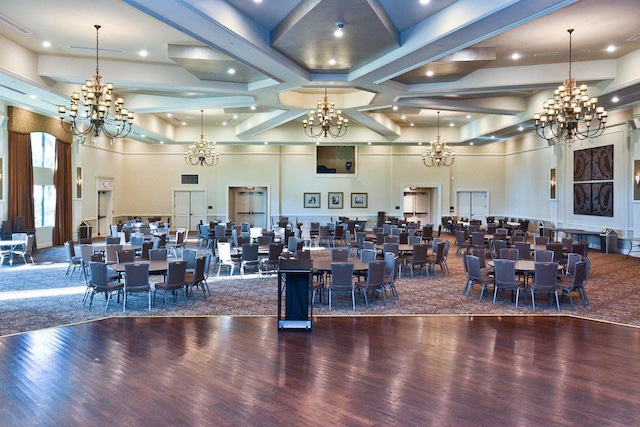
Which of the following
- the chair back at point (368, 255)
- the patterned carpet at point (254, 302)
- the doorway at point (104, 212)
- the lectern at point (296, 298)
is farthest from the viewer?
the doorway at point (104, 212)

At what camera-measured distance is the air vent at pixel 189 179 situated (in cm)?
2305

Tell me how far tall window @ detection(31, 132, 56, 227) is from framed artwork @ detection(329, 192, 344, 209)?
1230 centimetres

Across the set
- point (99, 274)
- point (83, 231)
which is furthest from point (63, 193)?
point (99, 274)

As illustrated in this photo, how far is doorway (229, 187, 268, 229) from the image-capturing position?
77.6 feet

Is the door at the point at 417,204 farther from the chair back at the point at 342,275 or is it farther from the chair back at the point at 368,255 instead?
the chair back at the point at 342,275

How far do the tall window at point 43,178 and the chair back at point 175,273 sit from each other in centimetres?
1038

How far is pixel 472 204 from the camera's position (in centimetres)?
2370

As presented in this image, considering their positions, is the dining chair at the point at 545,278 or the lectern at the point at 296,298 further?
the dining chair at the point at 545,278

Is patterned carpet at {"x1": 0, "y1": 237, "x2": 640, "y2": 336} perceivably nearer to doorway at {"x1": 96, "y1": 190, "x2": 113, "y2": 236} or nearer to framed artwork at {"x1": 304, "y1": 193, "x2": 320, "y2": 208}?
doorway at {"x1": 96, "y1": 190, "x2": 113, "y2": 236}

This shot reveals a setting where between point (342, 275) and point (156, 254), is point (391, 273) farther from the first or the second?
point (156, 254)

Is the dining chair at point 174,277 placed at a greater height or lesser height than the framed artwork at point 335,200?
lesser

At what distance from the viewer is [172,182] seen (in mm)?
23000

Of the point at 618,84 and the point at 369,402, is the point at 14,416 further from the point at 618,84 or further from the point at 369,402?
the point at 618,84

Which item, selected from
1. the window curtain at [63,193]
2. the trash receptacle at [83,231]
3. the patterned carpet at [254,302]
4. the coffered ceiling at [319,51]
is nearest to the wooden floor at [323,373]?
the patterned carpet at [254,302]
